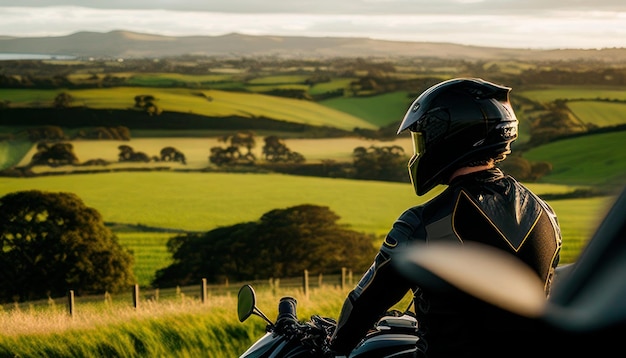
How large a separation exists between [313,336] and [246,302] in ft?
1.12

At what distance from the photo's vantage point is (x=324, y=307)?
15086mm

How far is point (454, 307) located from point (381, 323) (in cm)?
115

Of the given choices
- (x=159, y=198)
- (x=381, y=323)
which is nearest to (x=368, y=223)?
(x=159, y=198)

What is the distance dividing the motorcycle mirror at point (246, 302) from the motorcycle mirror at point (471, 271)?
3.65 feet

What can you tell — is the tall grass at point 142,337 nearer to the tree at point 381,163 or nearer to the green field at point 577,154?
the green field at point 577,154

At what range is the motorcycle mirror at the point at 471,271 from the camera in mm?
1725

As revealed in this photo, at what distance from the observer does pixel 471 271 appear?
2.50 metres

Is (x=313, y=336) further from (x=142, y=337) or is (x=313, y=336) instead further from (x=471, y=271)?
(x=142, y=337)

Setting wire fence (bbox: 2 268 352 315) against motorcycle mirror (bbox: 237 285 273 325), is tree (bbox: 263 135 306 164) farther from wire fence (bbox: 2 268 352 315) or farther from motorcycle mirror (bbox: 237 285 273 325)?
motorcycle mirror (bbox: 237 285 273 325)

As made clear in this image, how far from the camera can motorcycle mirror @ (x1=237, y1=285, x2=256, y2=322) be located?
163 inches

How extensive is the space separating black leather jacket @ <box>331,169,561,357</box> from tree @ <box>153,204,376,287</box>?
9535cm

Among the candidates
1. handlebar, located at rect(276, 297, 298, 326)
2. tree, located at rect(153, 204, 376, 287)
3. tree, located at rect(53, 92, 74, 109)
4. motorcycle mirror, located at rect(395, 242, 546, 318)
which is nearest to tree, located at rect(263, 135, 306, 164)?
tree, located at rect(153, 204, 376, 287)

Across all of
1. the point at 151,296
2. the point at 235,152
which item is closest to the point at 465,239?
the point at 151,296

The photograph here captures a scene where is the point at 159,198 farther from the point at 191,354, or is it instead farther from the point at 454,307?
the point at 454,307
